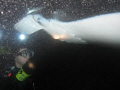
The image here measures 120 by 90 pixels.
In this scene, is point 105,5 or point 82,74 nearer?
point 105,5

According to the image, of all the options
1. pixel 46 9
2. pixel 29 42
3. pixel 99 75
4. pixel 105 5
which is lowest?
pixel 99 75

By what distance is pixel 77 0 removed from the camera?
70 centimetres

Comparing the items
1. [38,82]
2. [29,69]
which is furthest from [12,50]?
[38,82]

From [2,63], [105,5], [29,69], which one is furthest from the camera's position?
[2,63]

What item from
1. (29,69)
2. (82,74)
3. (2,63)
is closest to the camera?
(29,69)

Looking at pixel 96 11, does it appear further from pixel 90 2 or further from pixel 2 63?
pixel 2 63

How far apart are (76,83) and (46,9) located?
6.34 meters

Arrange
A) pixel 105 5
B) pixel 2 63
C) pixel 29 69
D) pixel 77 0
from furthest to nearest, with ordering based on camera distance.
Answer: pixel 2 63 → pixel 29 69 → pixel 77 0 → pixel 105 5

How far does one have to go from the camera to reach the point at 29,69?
138cm

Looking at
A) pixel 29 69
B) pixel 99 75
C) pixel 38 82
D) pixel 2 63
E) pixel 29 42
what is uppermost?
pixel 29 69

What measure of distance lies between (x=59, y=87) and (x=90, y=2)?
21.0 ft

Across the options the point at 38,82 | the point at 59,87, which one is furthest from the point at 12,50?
the point at 59,87

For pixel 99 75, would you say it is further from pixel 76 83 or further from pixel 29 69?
pixel 29 69

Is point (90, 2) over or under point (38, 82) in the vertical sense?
over
